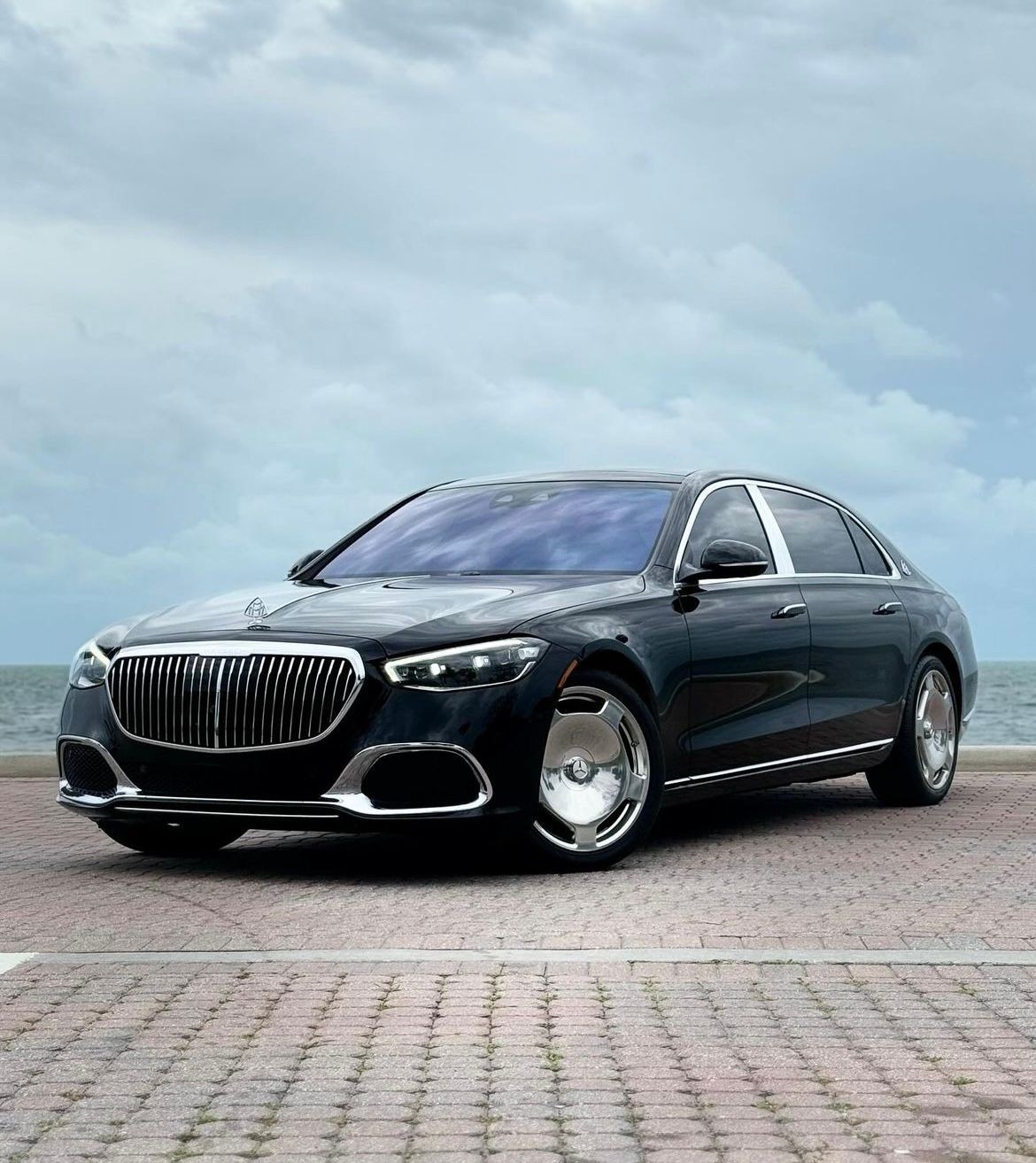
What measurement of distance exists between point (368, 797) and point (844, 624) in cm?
323

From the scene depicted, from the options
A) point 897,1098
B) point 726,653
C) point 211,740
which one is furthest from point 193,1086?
point 726,653

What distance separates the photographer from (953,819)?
10.2 meters

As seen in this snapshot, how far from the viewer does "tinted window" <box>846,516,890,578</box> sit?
10531 mm

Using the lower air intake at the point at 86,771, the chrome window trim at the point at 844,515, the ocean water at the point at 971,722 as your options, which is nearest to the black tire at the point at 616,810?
the lower air intake at the point at 86,771

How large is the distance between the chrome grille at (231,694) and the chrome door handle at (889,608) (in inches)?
145

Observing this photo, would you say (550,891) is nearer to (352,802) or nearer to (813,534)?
(352,802)

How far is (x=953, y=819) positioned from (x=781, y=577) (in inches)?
69.5

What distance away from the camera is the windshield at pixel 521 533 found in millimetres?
8672

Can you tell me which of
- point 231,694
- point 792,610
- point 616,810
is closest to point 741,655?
point 792,610

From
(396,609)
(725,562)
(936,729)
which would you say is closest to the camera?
(396,609)

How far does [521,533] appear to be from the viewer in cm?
890

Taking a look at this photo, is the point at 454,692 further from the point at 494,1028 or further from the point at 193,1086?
the point at 193,1086

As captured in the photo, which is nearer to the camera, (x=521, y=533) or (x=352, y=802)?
(x=352, y=802)

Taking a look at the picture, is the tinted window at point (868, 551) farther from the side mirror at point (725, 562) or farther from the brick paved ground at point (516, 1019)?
the brick paved ground at point (516, 1019)
